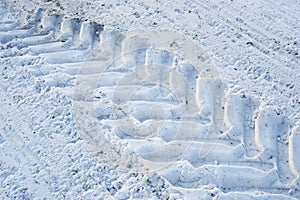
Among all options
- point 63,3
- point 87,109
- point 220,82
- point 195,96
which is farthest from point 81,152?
point 63,3

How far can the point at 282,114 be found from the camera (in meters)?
4.21

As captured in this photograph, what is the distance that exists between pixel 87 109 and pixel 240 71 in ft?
5.11

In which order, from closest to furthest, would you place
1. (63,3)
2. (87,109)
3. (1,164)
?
(1,164) < (87,109) < (63,3)

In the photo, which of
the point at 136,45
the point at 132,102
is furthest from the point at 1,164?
the point at 136,45

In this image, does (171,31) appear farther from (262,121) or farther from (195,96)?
(262,121)

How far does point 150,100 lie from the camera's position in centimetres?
439

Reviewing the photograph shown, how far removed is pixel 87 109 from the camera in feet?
14.3

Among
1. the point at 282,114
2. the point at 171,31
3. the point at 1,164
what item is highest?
the point at 171,31

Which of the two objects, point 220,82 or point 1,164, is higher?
point 220,82

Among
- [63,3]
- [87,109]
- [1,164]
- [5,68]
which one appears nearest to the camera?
[1,164]

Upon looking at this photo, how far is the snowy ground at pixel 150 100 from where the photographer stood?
386 cm

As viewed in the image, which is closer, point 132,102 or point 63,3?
point 132,102

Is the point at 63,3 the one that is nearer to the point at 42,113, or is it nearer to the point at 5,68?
the point at 5,68

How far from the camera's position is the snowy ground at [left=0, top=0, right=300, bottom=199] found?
386 centimetres
